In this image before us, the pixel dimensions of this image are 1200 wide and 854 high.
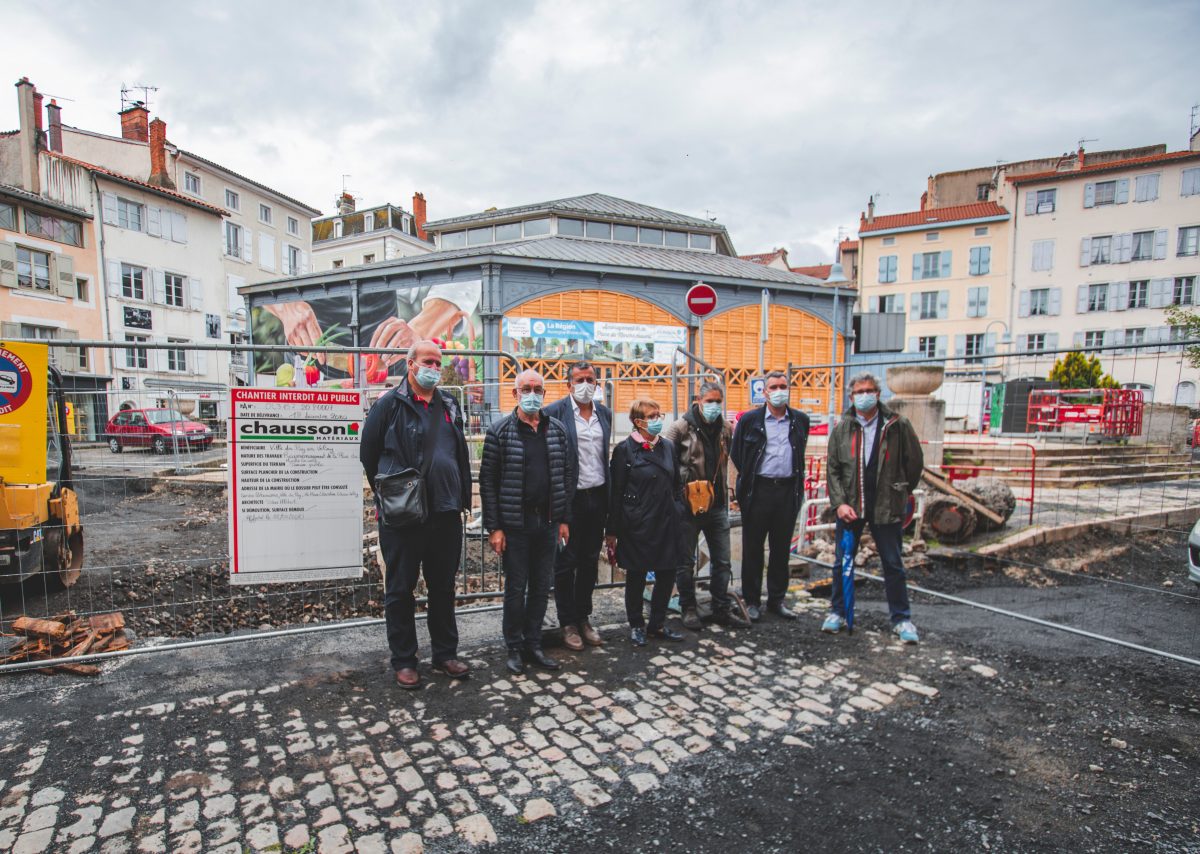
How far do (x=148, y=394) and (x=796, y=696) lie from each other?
482cm

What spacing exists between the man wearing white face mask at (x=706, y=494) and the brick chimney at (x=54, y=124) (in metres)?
40.6

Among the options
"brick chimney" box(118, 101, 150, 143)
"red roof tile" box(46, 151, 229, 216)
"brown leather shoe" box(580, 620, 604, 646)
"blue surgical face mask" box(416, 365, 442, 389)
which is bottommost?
"brown leather shoe" box(580, 620, 604, 646)

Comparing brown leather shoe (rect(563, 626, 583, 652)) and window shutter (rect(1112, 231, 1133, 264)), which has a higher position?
window shutter (rect(1112, 231, 1133, 264))

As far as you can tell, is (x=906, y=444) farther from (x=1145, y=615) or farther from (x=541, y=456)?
(x=1145, y=615)

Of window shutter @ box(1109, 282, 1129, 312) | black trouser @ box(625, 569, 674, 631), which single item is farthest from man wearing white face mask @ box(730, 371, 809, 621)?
window shutter @ box(1109, 282, 1129, 312)

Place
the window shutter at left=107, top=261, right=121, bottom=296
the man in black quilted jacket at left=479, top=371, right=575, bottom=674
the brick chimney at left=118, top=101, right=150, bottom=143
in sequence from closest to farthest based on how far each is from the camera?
the man in black quilted jacket at left=479, top=371, right=575, bottom=674, the window shutter at left=107, top=261, right=121, bottom=296, the brick chimney at left=118, top=101, right=150, bottom=143

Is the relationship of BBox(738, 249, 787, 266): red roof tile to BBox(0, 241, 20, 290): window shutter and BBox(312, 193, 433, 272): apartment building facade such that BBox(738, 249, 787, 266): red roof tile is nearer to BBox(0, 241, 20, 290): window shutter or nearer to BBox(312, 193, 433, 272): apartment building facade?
BBox(312, 193, 433, 272): apartment building facade

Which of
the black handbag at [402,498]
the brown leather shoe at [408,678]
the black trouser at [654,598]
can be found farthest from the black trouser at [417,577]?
the black trouser at [654,598]

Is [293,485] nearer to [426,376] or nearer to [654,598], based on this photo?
[426,376]

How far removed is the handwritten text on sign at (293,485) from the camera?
4.62 meters

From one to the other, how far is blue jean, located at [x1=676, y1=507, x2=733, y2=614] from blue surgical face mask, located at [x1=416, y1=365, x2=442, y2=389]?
7.92ft

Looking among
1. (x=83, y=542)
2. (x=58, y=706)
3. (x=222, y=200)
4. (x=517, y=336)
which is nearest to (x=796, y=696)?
(x=58, y=706)

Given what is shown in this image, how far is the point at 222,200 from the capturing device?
1588 inches

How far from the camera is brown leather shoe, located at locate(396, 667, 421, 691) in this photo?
164 inches
